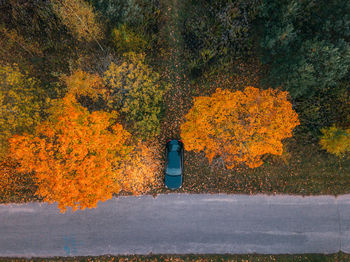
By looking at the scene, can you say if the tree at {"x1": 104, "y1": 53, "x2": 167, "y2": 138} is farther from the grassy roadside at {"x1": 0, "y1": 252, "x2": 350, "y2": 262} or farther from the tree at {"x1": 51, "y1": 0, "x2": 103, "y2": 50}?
the grassy roadside at {"x1": 0, "y1": 252, "x2": 350, "y2": 262}

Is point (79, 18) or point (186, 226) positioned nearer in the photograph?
point (79, 18)

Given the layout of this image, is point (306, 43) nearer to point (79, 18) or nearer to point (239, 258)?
point (79, 18)

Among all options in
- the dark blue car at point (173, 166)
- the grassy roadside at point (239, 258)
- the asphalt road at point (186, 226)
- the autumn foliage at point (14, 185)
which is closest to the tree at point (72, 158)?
the dark blue car at point (173, 166)

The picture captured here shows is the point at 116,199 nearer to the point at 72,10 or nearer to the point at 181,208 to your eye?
the point at 181,208

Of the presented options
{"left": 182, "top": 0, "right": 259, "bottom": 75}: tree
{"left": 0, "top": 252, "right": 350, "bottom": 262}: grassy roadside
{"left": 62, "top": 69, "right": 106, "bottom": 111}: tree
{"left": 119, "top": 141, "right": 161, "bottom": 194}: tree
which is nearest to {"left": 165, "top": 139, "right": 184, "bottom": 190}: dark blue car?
{"left": 119, "top": 141, "right": 161, "bottom": 194}: tree

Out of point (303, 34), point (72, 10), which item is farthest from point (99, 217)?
point (303, 34)

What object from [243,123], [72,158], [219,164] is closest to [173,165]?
[219,164]

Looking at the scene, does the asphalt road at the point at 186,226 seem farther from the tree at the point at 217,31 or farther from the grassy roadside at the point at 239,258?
the tree at the point at 217,31
